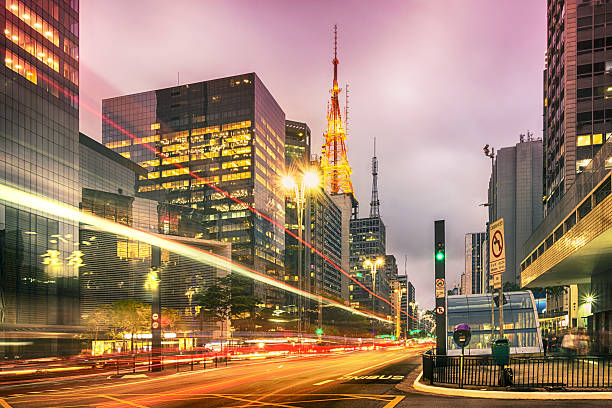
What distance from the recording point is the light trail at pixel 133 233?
60.1 m

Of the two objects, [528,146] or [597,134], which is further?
[528,146]

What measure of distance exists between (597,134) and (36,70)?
3156 inches

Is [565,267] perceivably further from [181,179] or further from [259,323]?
[181,179]

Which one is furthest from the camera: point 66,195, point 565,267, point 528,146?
point 528,146

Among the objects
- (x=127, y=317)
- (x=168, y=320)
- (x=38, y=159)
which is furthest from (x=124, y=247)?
(x=38, y=159)

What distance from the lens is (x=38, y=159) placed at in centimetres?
6456

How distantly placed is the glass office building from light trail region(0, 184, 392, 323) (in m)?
11.0

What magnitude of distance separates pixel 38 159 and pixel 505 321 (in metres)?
56.4

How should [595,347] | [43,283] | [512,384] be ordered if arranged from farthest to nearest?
1. [43,283]
2. [595,347]
3. [512,384]

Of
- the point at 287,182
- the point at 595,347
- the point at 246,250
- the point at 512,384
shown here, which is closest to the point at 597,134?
the point at 595,347

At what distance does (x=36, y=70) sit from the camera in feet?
213

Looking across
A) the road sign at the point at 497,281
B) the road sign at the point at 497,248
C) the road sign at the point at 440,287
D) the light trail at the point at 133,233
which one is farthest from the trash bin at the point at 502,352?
the light trail at the point at 133,233

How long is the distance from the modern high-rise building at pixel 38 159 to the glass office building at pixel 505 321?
45.4 metres

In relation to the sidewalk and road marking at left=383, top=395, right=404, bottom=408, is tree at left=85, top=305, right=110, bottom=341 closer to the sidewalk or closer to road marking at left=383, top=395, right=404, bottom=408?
road marking at left=383, top=395, right=404, bottom=408
